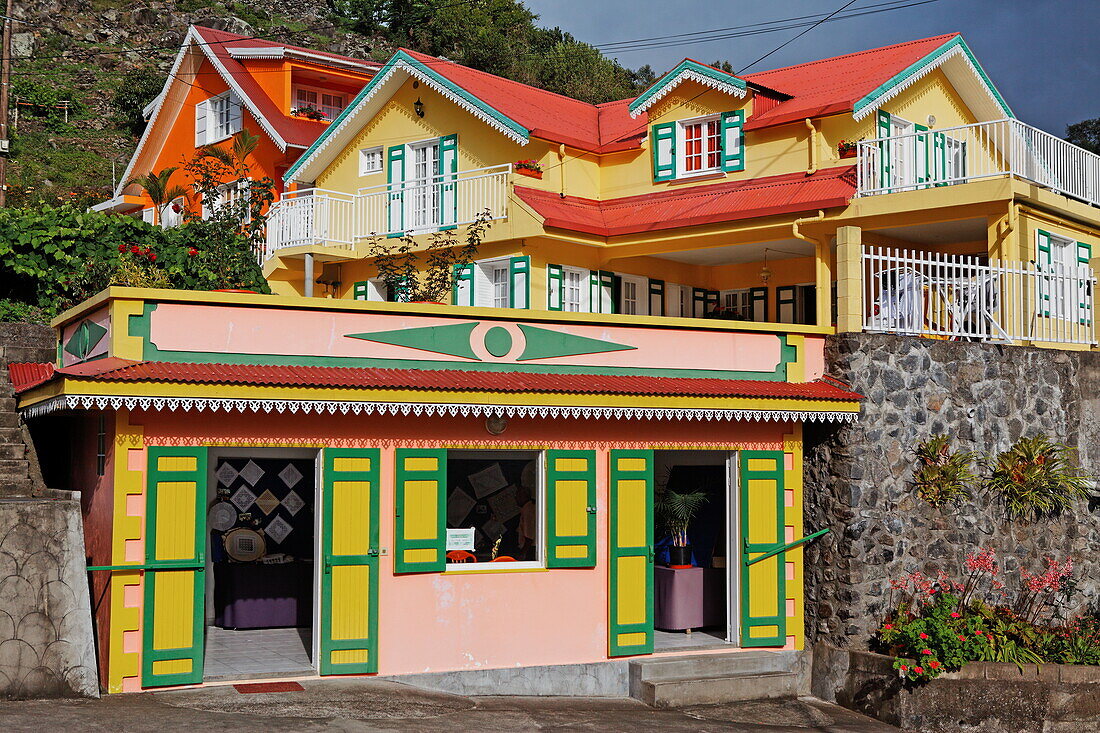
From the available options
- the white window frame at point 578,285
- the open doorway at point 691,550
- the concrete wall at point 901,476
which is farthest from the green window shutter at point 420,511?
the white window frame at point 578,285

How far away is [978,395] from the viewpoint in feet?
45.5

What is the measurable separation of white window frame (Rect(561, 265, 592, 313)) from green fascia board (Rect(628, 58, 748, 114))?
9.81 ft

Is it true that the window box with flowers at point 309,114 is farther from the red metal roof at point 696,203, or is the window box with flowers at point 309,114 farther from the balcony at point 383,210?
the red metal roof at point 696,203

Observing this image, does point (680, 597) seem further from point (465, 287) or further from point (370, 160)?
point (370, 160)

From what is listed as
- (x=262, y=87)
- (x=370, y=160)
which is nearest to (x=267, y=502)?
(x=370, y=160)

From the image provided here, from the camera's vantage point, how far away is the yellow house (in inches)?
695

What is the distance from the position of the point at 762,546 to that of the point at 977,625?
232 cm

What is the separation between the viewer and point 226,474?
1396cm

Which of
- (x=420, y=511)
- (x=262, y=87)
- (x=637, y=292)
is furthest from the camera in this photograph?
(x=262, y=87)

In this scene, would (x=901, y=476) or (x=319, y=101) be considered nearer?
(x=901, y=476)

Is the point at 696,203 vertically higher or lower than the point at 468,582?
higher

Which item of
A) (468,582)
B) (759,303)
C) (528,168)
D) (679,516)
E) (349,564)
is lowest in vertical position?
(468,582)

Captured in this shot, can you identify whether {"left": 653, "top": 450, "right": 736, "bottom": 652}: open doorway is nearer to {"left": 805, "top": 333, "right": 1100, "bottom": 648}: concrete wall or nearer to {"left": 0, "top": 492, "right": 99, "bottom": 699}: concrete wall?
{"left": 805, "top": 333, "right": 1100, "bottom": 648}: concrete wall

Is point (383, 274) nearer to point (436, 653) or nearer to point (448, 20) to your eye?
point (436, 653)
